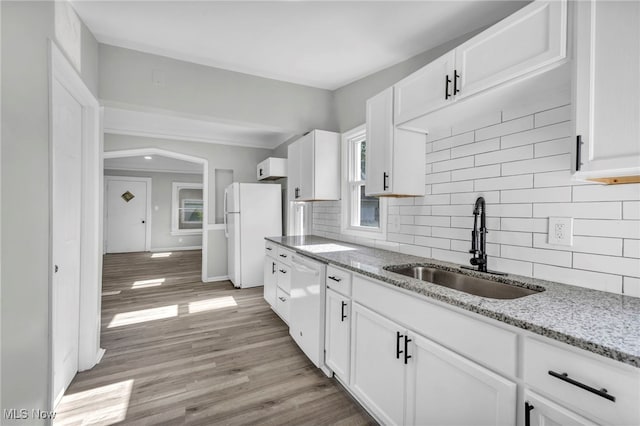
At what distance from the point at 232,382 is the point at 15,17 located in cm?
235

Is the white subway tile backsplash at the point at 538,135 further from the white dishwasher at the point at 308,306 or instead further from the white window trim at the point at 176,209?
the white window trim at the point at 176,209

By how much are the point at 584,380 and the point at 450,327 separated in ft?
1.41

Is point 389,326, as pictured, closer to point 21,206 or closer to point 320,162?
point 21,206

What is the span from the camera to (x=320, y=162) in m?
3.15

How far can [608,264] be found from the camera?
4.07 ft

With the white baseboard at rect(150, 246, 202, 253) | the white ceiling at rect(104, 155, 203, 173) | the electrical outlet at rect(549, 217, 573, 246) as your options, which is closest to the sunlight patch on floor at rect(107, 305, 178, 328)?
the electrical outlet at rect(549, 217, 573, 246)

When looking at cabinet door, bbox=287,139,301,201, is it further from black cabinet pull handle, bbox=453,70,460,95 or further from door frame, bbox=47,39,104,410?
black cabinet pull handle, bbox=453,70,460,95

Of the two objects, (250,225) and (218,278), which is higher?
(250,225)

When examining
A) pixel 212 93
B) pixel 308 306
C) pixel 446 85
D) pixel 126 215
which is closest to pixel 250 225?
pixel 212 93

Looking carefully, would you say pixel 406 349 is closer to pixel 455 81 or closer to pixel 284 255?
pixel 455 81

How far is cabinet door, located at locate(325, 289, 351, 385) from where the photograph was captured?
72.7 inches

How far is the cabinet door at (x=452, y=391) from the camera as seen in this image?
100cm

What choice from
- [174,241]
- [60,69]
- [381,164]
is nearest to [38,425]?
[60,69]

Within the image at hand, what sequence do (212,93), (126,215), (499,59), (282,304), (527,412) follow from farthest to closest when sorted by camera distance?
(126,215)
(282,304)
(212,93)
(499,59)
(527,412)
